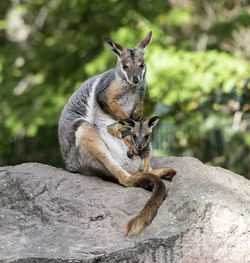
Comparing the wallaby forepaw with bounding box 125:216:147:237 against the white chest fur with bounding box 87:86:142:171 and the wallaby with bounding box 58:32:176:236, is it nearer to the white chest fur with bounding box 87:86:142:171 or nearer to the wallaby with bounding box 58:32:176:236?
the wallaby with bounding box 58:32:176:236

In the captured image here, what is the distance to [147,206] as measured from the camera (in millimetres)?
4723

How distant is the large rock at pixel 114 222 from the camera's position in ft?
14.4

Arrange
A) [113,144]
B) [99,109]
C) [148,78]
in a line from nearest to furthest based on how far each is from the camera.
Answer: [113,144], [99,109], [148,78]

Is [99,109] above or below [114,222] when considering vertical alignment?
above

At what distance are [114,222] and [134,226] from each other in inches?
11.6

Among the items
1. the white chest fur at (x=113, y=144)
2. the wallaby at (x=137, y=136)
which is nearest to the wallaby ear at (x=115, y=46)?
the white chest fur at (x=113, y=144)

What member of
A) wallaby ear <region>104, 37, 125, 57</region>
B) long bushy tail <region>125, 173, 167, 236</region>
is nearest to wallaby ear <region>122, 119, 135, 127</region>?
long bushy tail <region>125, 173, 167, 236</region>

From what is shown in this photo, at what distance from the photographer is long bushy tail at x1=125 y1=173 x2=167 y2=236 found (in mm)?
4516

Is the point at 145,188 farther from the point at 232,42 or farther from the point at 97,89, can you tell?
the point at 232,42

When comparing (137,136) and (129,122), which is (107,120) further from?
(137,136)

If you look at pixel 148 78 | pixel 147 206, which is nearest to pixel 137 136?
pixel 147 206

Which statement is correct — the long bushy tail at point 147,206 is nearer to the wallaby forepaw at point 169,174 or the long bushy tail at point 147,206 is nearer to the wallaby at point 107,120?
Answer: the wallaby at point 107,120

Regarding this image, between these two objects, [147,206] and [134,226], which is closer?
[134,226]

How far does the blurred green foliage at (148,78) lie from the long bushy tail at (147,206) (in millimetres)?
5255
